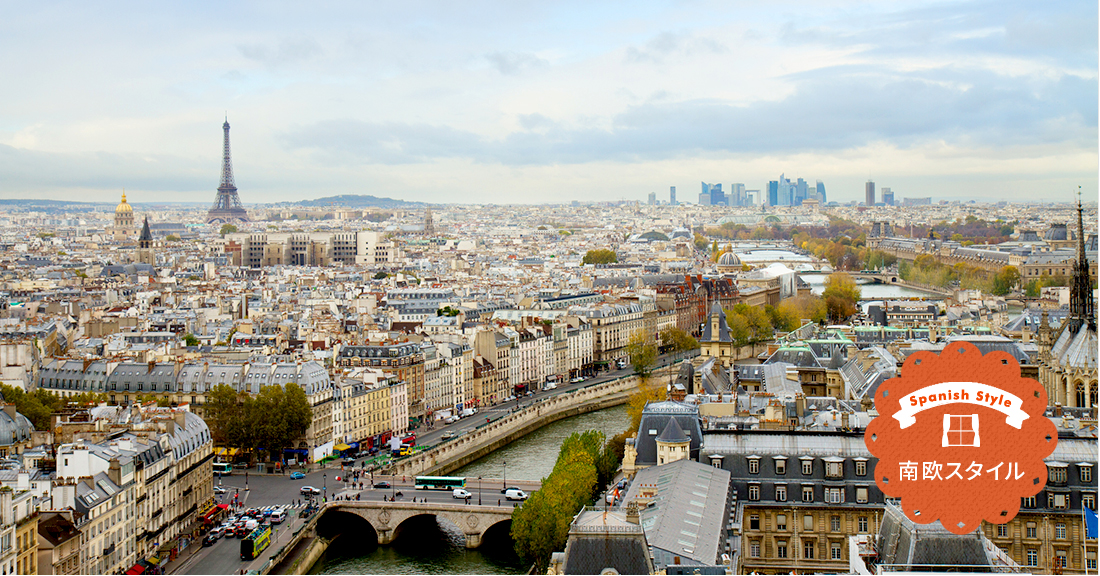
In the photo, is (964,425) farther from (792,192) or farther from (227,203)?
(792,192)

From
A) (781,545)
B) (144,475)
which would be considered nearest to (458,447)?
(144,475)

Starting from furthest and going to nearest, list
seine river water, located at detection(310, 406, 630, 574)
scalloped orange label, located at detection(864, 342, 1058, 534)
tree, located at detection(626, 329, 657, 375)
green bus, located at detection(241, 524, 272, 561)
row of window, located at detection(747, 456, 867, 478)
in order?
1. tree, located at detection(626, 329, 657, 375)
2. seine river water, located at detection(310, 406, 630, 574)
3. green bus, located at detection(241, 524, 272, 561)
4. row of window, located at detection(747, 456, 867, 478)
5. scalloped orange label, located at detection(864, 342, 1058, 534)

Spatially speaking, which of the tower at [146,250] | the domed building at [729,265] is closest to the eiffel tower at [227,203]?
the tower at [146,250]

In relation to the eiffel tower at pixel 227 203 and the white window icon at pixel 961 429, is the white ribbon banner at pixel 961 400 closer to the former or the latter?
the white window icon at pixel 961 429

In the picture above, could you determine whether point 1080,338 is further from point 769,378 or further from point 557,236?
point 557,236

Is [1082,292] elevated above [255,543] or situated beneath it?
elevated above

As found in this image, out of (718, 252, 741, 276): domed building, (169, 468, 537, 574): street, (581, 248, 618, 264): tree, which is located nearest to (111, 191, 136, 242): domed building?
(581, 248, 618, 264): tree

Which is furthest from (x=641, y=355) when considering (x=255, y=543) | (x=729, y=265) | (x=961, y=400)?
(x=729, y=265)

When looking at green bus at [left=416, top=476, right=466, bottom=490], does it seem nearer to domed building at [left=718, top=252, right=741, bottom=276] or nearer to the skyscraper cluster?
domed building at [left=718, top=252, right=741, bottom=276]
